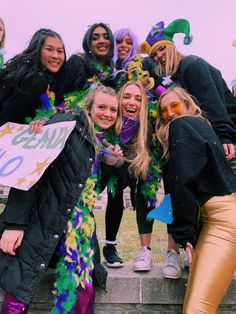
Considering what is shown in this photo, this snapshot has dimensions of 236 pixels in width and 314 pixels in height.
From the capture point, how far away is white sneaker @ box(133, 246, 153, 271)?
2.74 m

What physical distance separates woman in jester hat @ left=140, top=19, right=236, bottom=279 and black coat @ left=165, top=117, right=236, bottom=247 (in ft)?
1.09

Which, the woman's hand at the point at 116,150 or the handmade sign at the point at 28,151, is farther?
the woman's hand at the point at 116,150

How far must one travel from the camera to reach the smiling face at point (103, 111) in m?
2.66

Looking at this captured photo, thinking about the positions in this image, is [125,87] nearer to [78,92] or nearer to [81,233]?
[78,92]

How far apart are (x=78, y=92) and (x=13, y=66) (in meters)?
0.54

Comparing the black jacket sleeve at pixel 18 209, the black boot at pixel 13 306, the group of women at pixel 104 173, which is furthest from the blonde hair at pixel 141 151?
the black boot at pixel 13 306

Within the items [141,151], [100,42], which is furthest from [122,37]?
[141,151]

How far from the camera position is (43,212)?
220 cm

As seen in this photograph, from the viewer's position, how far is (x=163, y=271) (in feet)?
8.77

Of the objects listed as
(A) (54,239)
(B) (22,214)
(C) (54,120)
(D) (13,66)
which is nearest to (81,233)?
(A) (54,239)

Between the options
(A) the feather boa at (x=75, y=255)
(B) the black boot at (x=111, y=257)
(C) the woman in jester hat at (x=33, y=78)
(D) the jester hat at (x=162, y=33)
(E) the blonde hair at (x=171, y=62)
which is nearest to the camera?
(A) the feather boa at (x=75, y=255)

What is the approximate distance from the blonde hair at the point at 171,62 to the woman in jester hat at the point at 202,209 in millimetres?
859

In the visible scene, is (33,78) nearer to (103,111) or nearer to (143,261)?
(103,111)

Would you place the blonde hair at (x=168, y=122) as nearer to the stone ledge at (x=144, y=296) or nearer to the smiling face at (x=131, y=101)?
the smiling face at (x=131, y=101)
